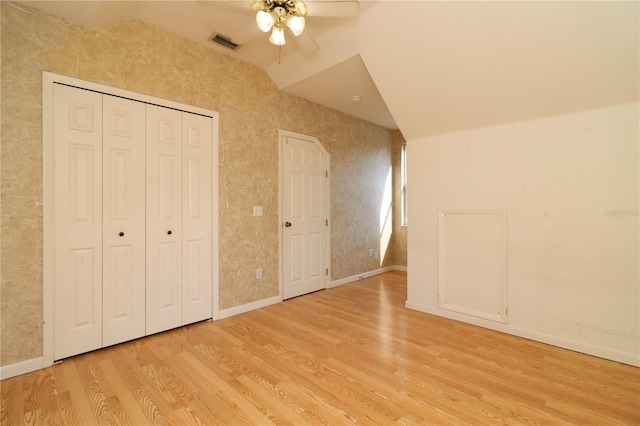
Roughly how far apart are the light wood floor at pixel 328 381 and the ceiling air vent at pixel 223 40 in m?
2.83

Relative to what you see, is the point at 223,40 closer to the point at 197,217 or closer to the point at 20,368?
the point at 197,217

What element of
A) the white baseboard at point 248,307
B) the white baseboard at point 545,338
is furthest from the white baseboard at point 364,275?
the white baseboard at point 545,338

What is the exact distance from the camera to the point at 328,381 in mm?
2025

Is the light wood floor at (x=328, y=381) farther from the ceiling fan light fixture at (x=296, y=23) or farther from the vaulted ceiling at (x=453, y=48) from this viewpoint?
the ceiling fan light fixture at (x=296, y=23)

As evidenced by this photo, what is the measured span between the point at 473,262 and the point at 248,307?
97.2 inches

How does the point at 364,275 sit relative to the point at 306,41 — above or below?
below

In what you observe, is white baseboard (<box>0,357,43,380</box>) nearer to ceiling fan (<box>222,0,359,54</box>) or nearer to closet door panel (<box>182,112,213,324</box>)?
closet door panel (<box>182,112,213,324</box>)

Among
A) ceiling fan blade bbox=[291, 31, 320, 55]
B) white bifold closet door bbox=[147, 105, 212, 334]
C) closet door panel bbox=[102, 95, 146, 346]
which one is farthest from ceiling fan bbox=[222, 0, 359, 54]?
closet door panel bbox=[102, 95, 146, 346]

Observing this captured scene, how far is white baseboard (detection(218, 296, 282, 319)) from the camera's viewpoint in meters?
3.24

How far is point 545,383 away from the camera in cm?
199

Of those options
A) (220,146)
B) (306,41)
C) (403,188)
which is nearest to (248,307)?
(220,146)

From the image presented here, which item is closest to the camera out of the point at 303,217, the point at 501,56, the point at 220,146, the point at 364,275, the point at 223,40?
the point at 501,56

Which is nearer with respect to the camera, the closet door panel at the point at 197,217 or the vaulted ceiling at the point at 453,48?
the vaulted ceiling at the point at 453,48

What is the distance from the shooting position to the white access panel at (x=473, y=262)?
286 centimetres
